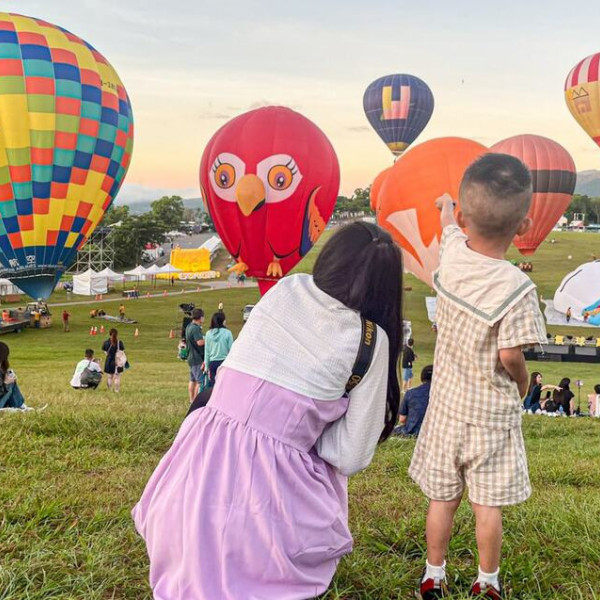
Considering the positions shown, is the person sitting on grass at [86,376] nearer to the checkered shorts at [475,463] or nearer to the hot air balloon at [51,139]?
the hot air balloon at [51,139]

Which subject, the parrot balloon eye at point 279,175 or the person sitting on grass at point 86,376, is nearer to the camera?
the person sitting on grass at point 86,376

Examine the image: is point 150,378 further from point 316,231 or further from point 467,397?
point 467,397

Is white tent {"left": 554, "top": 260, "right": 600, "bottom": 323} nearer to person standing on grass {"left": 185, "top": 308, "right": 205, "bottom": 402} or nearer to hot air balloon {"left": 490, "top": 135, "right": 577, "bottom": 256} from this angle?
hot air balloon {"left": 490, "top": 135, "right": 577, "bottom": 256}

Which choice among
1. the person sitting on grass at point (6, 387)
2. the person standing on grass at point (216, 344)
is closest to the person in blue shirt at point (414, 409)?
the person standing on grass at point (216, 344)

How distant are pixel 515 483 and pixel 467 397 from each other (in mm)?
341

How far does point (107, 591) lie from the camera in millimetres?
2512

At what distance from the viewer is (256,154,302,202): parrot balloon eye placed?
41.6 feet

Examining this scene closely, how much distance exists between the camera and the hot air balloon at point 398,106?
124ft

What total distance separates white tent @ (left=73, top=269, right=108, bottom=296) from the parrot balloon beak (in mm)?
26402

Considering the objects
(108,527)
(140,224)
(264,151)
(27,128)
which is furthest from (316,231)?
(140,224)

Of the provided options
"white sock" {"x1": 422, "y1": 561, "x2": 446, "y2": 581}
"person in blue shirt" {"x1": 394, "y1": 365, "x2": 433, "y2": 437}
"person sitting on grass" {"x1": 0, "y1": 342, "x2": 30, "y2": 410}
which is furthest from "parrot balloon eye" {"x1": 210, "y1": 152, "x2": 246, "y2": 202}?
"white sock" {"x1": 422, "y1": 561, "x2": 446, "y2": 581}

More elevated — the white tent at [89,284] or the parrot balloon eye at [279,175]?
the parrot balloon eye at [279,175]

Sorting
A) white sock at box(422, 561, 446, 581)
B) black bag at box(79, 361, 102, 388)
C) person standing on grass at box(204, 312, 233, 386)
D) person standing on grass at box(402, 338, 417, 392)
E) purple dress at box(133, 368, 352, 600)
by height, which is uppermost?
purple dress at box(133, 368, 352, 600)

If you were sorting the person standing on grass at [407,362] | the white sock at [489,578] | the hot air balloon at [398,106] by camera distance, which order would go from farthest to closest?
the hot air balloon at [398,106]
the person standing on grass at [407,362]
the white sock at [489,578]
